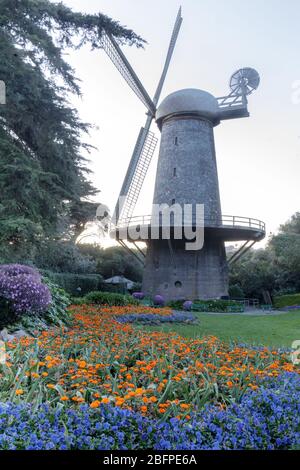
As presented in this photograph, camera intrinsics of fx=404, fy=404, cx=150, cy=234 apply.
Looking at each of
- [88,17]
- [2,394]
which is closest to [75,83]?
[88,17]

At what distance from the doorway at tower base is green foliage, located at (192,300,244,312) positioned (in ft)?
4.14

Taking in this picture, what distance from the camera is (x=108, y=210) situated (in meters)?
25.8

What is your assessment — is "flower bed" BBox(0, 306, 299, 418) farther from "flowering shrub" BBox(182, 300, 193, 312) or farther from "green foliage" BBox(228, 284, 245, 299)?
"green foliage" BBox(228, 284, 245, 299)

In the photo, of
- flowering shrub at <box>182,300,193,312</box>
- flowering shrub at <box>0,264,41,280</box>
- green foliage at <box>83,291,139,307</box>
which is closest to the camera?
flowering shrub at <box>0,264,41,280</box>

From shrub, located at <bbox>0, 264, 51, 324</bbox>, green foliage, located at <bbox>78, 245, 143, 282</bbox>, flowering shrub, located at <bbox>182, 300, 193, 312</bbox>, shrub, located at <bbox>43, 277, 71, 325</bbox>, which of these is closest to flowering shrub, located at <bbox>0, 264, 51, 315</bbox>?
shrub, located at <bbox>0, 264, 51, 324</bbox>

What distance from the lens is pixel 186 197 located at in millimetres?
22312

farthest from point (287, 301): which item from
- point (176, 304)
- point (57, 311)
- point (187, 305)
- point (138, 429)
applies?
point (138, 429)

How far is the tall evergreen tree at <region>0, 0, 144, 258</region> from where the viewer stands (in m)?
10.2

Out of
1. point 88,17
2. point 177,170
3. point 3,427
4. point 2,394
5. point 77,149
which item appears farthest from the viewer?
point 177,170

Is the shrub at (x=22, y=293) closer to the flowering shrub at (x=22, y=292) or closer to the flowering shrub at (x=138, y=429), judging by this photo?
the flowering shrub at (x=22, y=292)

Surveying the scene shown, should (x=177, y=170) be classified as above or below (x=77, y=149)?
Result: above

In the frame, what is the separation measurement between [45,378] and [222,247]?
1990 centimetres

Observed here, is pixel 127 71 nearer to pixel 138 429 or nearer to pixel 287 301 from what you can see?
pixel 287 301

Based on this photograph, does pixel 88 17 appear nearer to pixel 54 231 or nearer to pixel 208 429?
pixel 54 231
